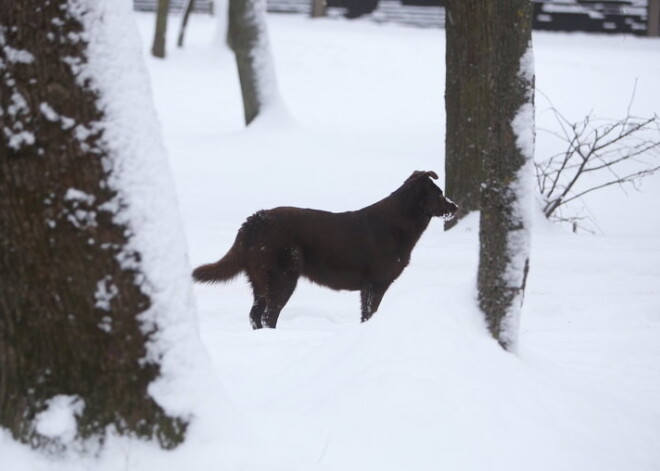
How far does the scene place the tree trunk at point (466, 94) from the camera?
7.91 meters

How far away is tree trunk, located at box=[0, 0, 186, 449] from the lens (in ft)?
8.80

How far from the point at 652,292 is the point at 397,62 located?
17408 millimetres

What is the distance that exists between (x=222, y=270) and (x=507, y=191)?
237 centimetres

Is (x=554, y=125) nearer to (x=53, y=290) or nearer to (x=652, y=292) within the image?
(x=652, y=292)

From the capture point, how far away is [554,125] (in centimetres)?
1825

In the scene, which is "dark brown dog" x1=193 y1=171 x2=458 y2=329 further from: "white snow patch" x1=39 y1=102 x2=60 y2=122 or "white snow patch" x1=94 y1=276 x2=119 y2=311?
"white snow patch" x1=39 y1=102 x2=60 y2=122

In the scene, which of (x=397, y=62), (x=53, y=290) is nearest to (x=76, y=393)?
(x=53, y=290)

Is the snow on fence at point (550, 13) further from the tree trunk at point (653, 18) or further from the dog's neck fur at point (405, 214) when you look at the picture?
the dog's neck fur at point (405, 214)

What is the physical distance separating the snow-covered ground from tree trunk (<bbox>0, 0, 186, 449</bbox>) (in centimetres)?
18

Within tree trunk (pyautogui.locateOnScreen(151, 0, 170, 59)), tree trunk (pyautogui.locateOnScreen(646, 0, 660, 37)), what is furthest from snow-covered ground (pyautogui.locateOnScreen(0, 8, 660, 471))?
tree trunk (pyautogui.locateOnScreen(646, 0, 660, 37))

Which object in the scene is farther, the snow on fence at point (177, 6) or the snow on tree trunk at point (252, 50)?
the snow on fence at point (177, 6)

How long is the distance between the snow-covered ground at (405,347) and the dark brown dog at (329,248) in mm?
335

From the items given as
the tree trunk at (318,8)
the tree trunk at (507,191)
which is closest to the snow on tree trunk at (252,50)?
the tree trunk at (507,191)

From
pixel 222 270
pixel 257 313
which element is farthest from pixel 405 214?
pixel 222 270
